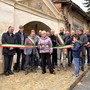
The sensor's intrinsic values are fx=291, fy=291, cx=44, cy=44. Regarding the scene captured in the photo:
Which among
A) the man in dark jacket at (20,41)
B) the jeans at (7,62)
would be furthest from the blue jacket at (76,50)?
the jeans at (7,62)

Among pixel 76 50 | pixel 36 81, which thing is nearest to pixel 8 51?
pixel 36 81

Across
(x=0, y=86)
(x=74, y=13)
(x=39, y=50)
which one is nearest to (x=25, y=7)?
(x=39, y=50)

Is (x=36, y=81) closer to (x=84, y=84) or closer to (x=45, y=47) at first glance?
(x=84, y=84)

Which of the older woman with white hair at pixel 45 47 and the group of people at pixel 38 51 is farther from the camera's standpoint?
the older woman with white hair at pixel 45 47

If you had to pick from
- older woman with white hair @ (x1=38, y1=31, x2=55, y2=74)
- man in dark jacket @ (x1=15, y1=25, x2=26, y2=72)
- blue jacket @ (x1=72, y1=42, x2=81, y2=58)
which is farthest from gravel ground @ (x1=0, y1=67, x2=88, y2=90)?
blue jacket @ (x1=72, y1=42, x2=81, y2=58)

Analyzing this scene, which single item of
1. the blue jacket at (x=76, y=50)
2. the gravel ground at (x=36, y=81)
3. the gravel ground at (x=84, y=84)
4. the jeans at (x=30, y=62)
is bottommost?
the gravel ground at (x=84, y=84)

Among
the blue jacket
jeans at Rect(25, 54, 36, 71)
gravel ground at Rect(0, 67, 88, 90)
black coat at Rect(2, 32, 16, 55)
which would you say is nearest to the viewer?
gravel ground at Rect(0, 67, 88, 90)

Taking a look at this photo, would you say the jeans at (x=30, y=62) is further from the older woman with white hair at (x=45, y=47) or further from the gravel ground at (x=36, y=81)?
the older woman with white hair at (x=45, y=47)

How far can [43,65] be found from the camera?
12117 mm

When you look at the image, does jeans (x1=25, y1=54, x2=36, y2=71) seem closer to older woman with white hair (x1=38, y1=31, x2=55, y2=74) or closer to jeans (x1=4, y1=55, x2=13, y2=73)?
older woman with white hair (x1=38, y1=31, x2=55, y2=74)

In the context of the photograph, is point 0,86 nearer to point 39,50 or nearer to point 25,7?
point 39,50

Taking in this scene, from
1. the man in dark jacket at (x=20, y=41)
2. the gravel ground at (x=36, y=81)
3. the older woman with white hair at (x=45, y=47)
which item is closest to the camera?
the gravel ground at (x=36, y=81)

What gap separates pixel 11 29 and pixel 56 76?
104 inches

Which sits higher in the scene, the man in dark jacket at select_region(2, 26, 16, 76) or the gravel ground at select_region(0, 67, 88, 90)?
the man in dark jacket at select_region(2, 26, 16, 76)
